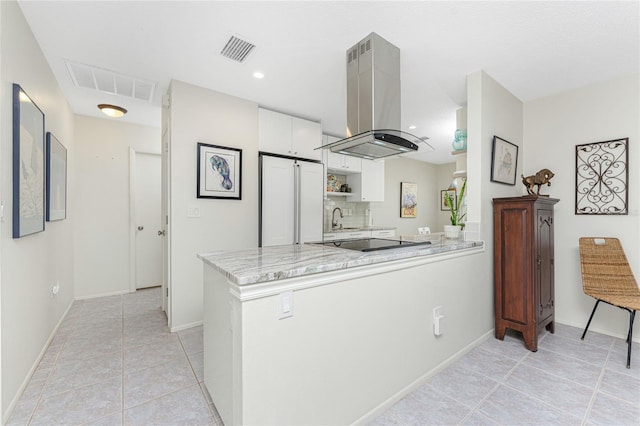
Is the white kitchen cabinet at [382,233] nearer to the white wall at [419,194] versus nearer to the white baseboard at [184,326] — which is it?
the white wall at [419,194]

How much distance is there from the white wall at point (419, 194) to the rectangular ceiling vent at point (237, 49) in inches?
162

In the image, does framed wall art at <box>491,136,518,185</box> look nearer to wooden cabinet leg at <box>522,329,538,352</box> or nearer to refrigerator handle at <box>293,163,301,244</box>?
wooden cabinet leg at <box>522,329,538,352</box>

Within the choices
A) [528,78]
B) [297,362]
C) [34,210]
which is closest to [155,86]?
[34,210]

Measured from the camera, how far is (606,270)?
2629 mm

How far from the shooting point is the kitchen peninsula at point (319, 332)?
1222 millimetres

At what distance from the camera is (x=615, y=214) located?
107 inches

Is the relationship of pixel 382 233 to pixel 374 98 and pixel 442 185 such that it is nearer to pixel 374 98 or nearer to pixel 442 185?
pixel 442 185

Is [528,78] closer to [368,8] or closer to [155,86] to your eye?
[368,8]

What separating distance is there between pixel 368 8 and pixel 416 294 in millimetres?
1859

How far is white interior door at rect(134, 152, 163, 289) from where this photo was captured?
417cm

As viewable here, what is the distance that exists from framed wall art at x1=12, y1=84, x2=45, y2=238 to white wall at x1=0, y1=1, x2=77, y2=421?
0.04 m

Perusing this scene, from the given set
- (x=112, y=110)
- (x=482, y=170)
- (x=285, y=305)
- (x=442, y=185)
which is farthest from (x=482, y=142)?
(x=442, y=185)

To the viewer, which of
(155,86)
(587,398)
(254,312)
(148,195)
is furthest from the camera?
(148,195)

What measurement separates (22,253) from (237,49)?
81.2 inches
